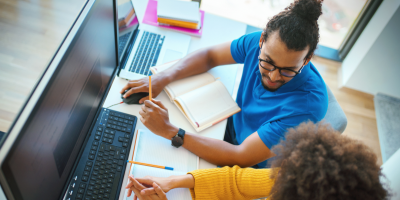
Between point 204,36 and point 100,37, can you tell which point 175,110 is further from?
point 204,36

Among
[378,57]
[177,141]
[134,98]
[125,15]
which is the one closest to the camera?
[177,141]

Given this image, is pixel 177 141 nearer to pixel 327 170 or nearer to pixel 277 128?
pixel 277 128

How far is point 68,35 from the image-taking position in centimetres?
66

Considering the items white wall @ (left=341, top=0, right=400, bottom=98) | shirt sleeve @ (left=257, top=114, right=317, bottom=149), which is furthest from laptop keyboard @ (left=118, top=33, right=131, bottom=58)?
white wall @ (left=341, top=0, right=400, bottom=98)

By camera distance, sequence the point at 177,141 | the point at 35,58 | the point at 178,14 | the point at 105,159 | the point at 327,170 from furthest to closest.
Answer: the point at 35,58, the point at 178,14, the point at 177,141, the point at 105,159, the point at 327,170

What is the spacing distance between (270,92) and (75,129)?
0.76 m

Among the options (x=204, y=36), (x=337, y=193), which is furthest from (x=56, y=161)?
(x=204, y=36)

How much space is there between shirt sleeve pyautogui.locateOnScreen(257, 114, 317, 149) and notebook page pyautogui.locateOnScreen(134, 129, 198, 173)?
0.91 ft

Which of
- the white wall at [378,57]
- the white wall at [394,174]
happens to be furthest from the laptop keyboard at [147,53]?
the white wall at [378,57]

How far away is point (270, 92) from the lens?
3.68 feet

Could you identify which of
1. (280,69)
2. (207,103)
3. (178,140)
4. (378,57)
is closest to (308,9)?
(280,69)

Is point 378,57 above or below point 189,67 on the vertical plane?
above

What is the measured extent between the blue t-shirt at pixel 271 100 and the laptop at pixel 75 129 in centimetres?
51

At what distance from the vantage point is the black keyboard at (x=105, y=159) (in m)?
0.82
